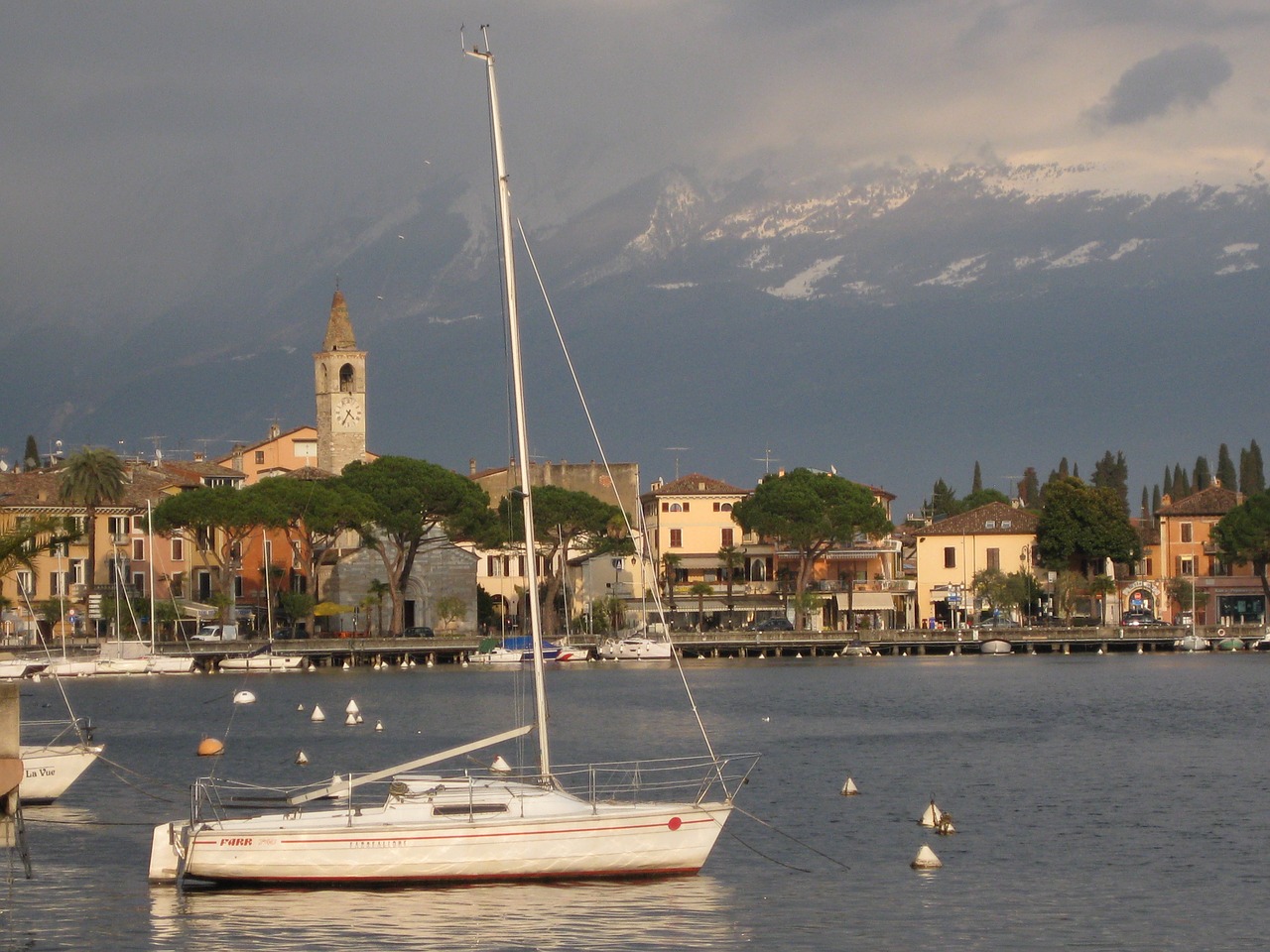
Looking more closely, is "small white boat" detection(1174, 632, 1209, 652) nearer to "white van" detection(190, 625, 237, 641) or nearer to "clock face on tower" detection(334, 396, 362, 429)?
"white van" detection(190, 625, 237, 641)

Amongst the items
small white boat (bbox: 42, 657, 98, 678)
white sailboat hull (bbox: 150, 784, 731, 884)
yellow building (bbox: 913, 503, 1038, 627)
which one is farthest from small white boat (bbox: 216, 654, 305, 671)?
white sailboat hull (bbox: 150, 784, 731, 884)

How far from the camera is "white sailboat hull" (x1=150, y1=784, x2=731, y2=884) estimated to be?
28.8m

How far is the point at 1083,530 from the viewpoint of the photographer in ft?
422

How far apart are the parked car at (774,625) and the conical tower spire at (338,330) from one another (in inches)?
1631

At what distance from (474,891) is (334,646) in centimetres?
7873

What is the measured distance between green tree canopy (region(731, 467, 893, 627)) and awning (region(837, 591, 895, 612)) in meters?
6.95

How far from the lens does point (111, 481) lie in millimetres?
110438

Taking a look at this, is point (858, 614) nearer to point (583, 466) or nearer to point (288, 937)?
point (583, 466)

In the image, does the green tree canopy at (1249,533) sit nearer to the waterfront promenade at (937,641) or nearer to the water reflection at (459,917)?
the waterfront promenade at (937,641)

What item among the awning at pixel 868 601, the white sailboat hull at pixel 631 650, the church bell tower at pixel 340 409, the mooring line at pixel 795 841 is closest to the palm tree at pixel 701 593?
the awning at pixel 868 601

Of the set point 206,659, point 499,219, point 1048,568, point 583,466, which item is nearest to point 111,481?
point 206,659

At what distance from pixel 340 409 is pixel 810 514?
38993 millimetres

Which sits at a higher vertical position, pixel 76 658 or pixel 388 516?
pixel 388 516

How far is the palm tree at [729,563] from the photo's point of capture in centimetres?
13044
